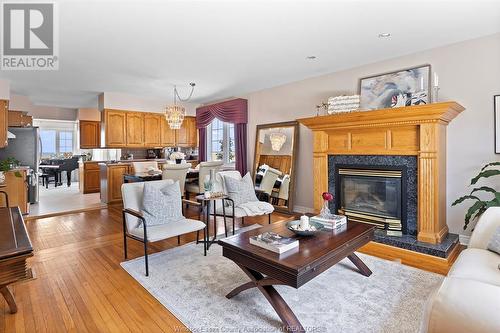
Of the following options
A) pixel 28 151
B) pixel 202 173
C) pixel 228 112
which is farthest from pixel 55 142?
pixel 202 173

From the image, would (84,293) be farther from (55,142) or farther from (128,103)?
(55,142)

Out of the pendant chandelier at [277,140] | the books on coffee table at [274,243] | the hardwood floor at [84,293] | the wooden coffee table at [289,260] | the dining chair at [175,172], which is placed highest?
the pendant chandelier at [277,140]

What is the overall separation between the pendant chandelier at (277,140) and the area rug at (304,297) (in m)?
2.83

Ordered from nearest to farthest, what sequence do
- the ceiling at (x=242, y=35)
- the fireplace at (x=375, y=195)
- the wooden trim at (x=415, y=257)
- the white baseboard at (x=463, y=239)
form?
the ceiling at (x=242, y=35) → the wooden trim at (x=415, y=257) → the white baseboard at (x=463, y=239) → the fireplace at (x=375, y=195)

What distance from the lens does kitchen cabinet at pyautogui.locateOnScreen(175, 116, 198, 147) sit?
7.51m

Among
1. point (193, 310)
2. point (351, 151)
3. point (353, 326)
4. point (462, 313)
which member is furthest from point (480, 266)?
point (351, 151)

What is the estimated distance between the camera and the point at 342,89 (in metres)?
4.48

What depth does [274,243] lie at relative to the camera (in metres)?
2.04

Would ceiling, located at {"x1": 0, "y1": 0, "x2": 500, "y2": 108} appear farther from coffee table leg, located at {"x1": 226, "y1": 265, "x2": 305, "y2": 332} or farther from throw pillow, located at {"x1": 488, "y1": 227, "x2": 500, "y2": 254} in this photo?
coffee table leg, located at {"x1": 226, "y1": 265, "x2": 305, "y2": 332}

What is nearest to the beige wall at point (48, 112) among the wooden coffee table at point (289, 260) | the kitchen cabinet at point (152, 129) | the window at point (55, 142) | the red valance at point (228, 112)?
the window at point (55, 142)

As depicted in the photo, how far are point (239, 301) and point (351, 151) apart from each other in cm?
269

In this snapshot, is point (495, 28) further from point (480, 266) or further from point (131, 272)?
point (131, 272)

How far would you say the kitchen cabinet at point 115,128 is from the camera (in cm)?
614

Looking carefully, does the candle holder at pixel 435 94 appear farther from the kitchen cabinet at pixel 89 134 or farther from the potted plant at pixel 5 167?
the kitchen cabinet at pixel 89 134
